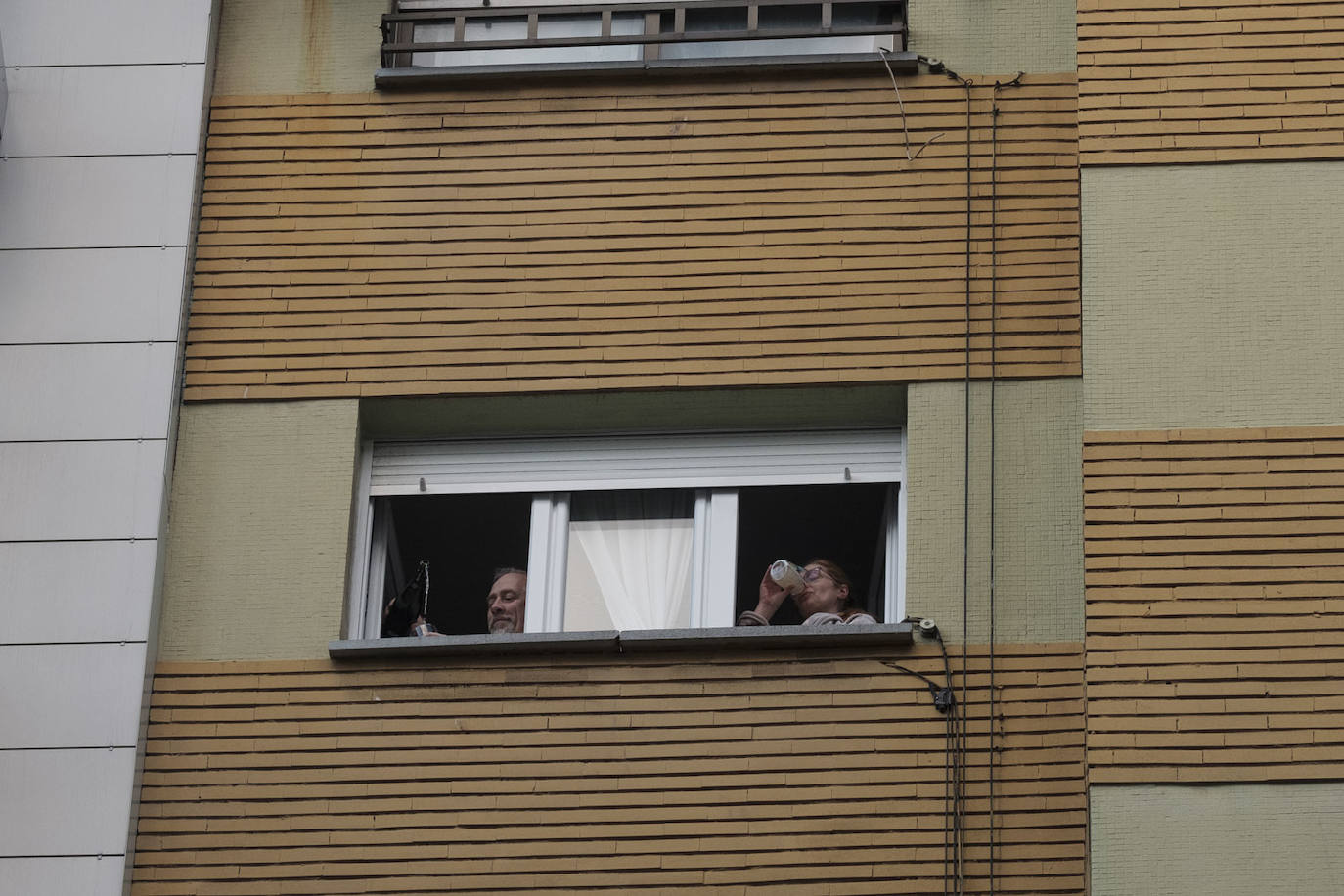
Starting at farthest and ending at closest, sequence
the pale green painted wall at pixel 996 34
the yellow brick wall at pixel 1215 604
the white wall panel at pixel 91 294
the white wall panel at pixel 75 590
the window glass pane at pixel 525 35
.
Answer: the window glass pane at pixel 525 35
the pale green painted wall at pixel 996 34
the white wall panel at pixel 91 294
the white wall panel at pixel 75 590
the yellow brick wall at pixel 1215 604

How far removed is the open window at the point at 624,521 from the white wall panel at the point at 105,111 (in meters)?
2.03

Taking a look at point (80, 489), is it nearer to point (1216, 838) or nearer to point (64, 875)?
point (64, 875)

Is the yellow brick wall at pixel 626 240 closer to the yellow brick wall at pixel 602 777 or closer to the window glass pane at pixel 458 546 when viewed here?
the window glass pane at pixel 458 546

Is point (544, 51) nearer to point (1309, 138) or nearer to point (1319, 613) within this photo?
point (1309, 138)

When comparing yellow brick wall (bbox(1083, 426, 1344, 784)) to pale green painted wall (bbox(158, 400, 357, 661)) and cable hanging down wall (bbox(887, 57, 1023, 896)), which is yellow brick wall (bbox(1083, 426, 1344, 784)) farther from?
pale green painted wall (bbox(158, 400, 357, 661))

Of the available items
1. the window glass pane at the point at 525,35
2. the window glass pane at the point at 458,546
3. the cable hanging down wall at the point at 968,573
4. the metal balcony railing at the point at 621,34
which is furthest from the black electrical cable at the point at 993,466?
the window glass pane at the point at 458,546

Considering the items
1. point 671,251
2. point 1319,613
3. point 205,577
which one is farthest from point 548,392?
point 1319,613

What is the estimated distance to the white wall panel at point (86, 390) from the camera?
11.5 meters

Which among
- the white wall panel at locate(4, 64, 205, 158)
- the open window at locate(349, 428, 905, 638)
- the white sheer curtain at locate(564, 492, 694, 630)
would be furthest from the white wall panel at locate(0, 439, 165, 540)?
the white sheer curtain at locate(564, 492, 694, 630)

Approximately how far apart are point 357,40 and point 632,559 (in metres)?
3.31

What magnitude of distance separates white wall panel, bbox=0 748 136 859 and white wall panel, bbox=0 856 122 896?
1.6 inches

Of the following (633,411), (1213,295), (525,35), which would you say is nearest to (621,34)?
(525,35)

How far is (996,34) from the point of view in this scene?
12297 millimetres

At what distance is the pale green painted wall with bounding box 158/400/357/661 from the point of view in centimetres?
1120
